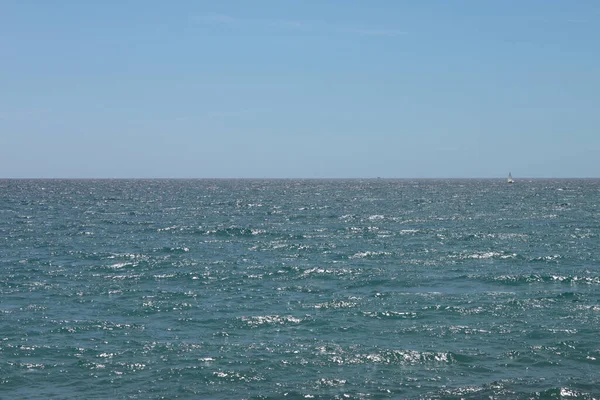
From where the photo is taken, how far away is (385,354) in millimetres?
25969

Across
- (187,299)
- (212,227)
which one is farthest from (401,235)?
(187,299)

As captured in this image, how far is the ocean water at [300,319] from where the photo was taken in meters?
22.9

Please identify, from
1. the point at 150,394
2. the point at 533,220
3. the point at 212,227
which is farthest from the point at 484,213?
the point at 150,394

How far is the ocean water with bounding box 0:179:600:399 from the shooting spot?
22875 mm

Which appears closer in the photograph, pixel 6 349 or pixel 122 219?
pixel 6 349

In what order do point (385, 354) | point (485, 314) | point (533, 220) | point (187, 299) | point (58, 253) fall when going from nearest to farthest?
point (385, 354)
point (485, 314)
point (187, 299)
point (58, 253)
point (533, 220)

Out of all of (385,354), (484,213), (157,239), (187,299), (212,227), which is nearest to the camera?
(385,354)

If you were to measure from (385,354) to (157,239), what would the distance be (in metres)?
46.7

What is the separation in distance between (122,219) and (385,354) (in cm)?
7465

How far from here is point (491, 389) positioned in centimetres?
2172

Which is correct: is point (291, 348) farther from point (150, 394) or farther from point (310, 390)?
point (150, 394)

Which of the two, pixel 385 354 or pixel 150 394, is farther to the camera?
pixel 385 354

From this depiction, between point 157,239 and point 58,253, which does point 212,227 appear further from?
point 58,253

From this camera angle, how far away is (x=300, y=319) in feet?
105
